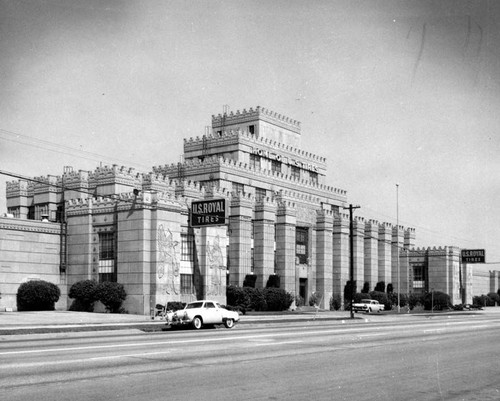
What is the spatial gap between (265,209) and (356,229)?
72.3 feet

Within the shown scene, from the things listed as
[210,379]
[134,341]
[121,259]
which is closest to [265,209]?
[121,259]

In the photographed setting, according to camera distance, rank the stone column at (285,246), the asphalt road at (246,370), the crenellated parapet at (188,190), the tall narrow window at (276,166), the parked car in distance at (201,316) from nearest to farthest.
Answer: the asphalt road at (246,370)
the parked car in distance at (201,316)
the crenellated parapet at (188,190)
the stone column at (285,246)
the tall narrow window at (276,166)

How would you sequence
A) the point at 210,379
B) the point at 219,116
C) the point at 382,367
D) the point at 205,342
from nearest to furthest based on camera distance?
the point at 210,379 → the point at 382,367 → the point at 205,342 → the point at 219,116

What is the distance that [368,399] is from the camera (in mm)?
12609

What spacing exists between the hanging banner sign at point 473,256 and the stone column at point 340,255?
26.4 metres

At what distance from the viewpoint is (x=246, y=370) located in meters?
16.2

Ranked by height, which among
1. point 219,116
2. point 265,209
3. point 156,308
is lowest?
point 156,308

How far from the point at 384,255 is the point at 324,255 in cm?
1719

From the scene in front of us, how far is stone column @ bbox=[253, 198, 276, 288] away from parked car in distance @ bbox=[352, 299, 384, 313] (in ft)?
36.2

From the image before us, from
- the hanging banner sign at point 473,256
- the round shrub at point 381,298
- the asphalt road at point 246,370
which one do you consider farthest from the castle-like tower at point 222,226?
the asphalt road at point 246,370

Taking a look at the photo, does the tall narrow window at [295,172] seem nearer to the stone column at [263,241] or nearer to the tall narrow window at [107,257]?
the stone column at [263,241]

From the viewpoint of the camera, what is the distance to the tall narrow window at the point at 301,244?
74750mm

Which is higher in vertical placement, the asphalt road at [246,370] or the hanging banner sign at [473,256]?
the hanging banner sign at [473,256]

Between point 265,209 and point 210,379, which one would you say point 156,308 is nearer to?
point 265,209
